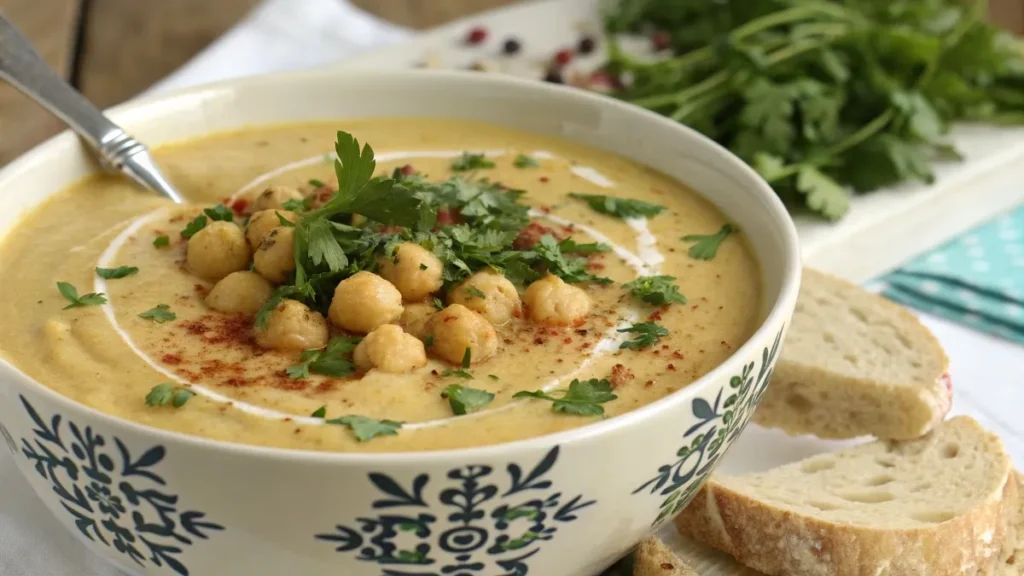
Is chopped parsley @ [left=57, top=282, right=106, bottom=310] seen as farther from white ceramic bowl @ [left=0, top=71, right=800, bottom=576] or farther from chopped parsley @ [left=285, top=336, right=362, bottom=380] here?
chopped parsley @ [left=285, top=336, right=362, bottom=380]

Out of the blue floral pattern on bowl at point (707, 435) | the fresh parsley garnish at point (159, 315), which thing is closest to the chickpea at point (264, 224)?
the fresh parsley garnish at point (159, 315)

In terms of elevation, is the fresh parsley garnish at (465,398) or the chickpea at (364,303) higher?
the chickpea at (364,303)

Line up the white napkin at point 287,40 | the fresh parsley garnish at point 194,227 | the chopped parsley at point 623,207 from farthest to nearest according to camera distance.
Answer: the white napkin at point 287,40, the chopped parsley at point 623,207, the fresh parsley garnish at point 194,227

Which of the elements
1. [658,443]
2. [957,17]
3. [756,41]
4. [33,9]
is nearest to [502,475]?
[658,443]

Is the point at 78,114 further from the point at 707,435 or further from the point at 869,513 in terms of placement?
the point at 869,513

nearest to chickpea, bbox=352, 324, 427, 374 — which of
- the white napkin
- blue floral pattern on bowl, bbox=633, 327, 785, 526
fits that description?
blue floral pattern on bowl, bbox=633, 327, 785, 526

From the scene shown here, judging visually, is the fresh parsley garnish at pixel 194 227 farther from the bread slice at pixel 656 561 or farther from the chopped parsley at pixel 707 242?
the bread slice at pixel 656 561

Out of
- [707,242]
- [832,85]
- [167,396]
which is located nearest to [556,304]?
[707,242]
